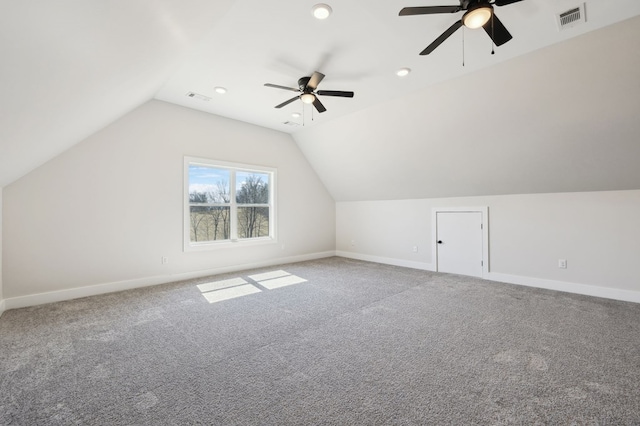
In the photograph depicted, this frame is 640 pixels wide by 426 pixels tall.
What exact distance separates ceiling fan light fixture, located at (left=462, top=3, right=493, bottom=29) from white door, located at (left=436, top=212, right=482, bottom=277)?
12.0 ft

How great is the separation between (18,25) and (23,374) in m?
2.45

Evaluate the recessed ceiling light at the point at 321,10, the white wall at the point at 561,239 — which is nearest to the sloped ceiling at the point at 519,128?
the white wall at the point at 561,239

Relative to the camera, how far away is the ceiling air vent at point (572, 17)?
245 centimetres

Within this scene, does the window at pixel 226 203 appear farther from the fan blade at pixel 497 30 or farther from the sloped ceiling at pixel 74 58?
the fan blade at pixel 497 30

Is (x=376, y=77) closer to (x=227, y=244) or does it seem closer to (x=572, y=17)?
(x=572, y=17)

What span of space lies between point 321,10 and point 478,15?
1292 millimetres

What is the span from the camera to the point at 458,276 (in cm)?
517

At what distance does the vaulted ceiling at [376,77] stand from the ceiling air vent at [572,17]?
0.19 feet

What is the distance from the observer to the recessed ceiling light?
247 centimetres

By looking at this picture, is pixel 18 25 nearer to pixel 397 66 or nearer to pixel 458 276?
pixel 397 66

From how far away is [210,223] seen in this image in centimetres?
546

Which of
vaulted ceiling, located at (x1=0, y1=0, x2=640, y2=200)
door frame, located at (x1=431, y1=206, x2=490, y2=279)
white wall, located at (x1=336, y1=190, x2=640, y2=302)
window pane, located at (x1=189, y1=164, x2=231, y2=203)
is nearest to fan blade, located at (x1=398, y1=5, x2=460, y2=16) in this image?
vaulted ceiling, located at (x1=0, y1=0, x2=640, y2=200)

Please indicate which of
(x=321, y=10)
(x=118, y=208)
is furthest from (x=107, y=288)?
(x=321, y=10)

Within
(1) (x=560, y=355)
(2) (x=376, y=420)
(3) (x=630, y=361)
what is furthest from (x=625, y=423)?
(2) (x=376, y=420)
